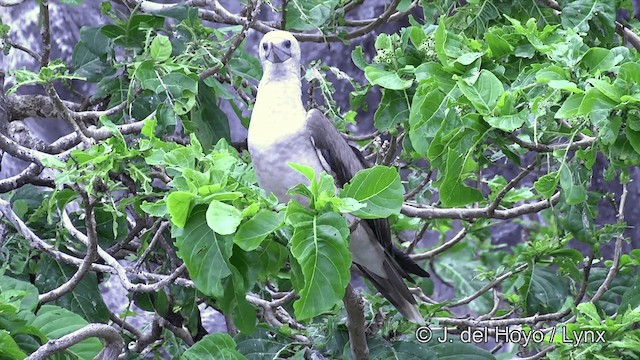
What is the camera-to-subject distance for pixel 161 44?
138 inches

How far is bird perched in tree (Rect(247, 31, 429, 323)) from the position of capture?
3.52 metres

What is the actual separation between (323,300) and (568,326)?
97 centimetres

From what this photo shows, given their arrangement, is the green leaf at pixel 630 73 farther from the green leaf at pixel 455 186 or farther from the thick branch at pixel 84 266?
the thick branch at pixel 84 266

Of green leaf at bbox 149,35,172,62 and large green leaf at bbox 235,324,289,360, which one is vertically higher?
green leaf at bbox 149,35,172,62

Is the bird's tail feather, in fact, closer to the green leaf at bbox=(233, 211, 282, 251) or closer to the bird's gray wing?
the bird's gray wing

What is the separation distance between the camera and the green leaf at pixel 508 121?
2.69 meters

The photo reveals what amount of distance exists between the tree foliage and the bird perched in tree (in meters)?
0.12

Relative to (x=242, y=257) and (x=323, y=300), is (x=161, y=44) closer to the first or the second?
(x=242, y=257)

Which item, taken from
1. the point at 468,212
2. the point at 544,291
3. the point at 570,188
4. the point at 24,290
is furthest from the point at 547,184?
the point at 24,290

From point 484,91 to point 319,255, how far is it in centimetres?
82

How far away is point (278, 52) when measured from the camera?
3.60m

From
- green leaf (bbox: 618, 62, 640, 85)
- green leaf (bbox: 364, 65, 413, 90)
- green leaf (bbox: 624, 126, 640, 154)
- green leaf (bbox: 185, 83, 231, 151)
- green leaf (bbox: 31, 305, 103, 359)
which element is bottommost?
green leaf (bbox: 31, 305, 103, 359)

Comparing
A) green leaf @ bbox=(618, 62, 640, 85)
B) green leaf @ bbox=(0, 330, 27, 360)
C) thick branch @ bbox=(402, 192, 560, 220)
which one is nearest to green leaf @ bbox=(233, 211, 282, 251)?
green leaf @ bbox=(0, 330, 27, 360)

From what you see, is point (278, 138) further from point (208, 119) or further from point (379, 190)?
point (379, 190)
